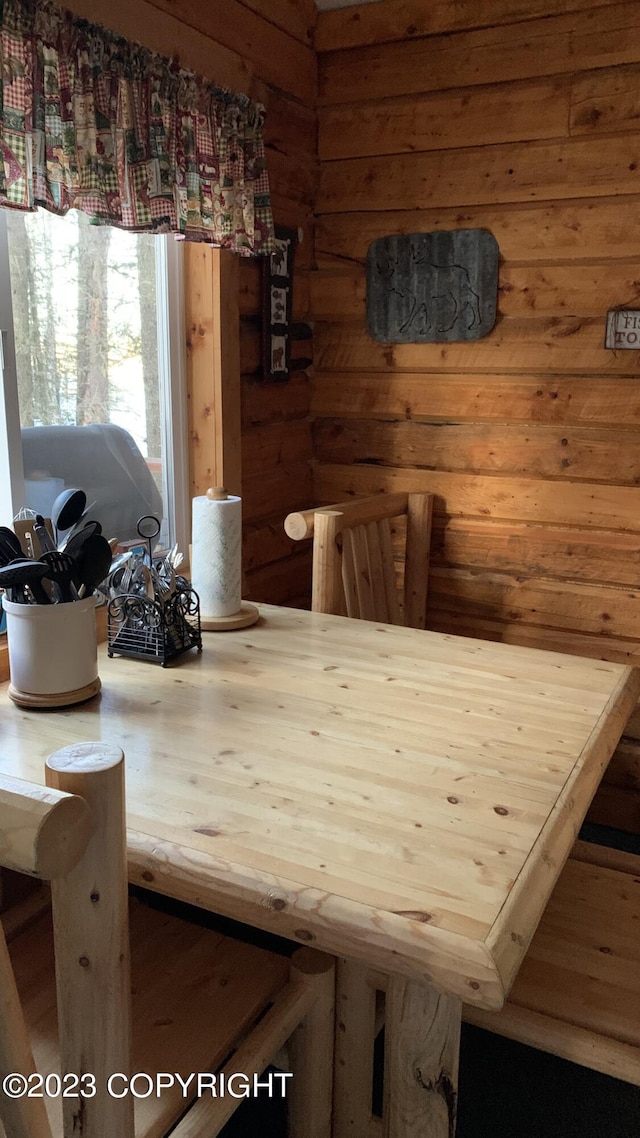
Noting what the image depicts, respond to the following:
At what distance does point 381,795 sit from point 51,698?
1.94 ft

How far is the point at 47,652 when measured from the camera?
1.43 meters

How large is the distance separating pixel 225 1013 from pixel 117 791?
643 millimetres

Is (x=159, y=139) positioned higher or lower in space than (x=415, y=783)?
higher

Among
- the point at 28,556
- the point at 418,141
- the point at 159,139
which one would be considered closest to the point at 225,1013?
the point at 28,556

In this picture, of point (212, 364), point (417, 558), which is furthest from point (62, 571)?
point (417, 558)

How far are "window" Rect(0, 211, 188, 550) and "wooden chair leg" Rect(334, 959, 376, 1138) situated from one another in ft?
3.74

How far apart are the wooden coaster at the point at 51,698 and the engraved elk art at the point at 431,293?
1709 mm

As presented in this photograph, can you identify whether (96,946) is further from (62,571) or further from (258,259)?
(258,259)

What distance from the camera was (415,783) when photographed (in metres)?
1.21

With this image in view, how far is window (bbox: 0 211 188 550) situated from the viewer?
6.34ft

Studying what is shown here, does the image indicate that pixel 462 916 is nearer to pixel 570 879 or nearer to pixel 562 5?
pixel 570 879

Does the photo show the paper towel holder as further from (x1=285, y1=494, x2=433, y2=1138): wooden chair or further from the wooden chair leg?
the wooden chair leg

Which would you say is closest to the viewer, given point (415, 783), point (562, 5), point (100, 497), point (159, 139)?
point (415, 783)

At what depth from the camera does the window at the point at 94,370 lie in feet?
6.34
